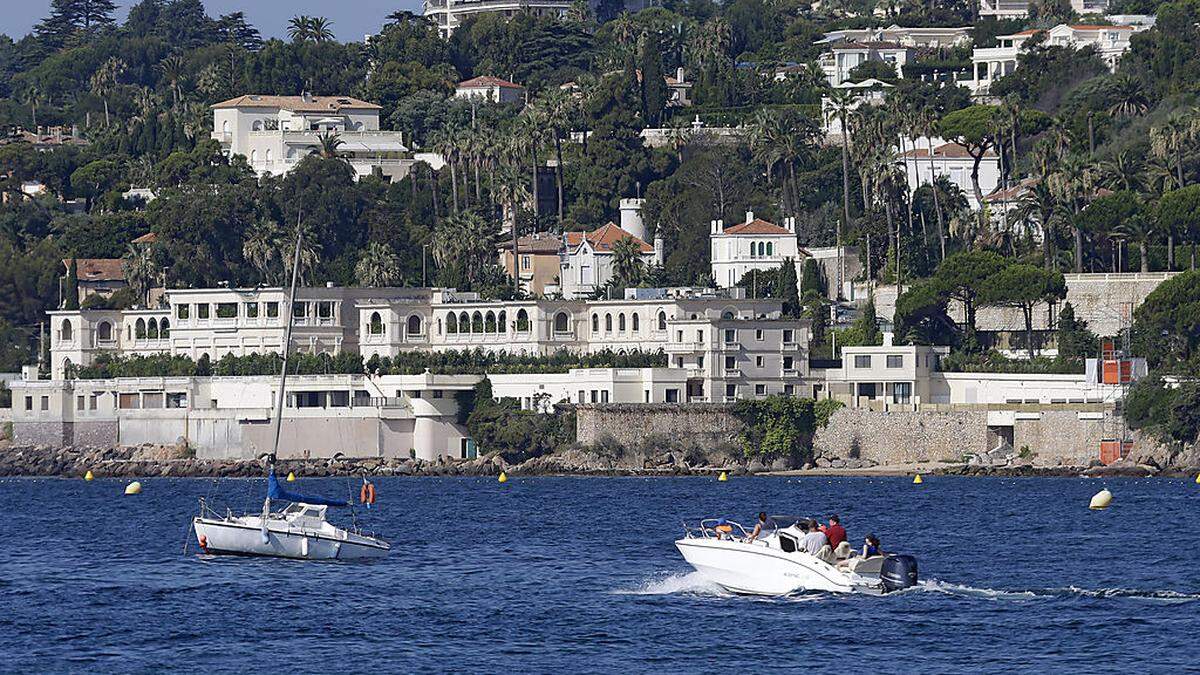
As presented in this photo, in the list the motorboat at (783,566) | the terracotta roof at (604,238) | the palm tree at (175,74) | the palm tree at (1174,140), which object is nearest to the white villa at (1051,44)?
the palm tree at (1174,140)

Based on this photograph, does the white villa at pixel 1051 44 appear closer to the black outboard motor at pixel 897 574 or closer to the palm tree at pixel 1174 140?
the palm tree at pixel 1174 140

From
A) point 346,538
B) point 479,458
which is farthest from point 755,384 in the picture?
point 346,538

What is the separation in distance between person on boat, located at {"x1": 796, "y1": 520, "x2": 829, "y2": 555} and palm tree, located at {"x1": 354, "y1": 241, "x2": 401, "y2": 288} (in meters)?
78.3

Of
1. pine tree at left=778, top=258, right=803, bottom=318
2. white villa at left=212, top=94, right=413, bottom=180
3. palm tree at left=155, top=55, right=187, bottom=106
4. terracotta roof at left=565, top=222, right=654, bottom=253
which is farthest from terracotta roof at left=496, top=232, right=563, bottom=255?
palm tree at left=155, top=55, right=187, bottom=106

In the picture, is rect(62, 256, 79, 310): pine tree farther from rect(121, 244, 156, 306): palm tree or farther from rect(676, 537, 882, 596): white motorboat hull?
rect(676, 537, 882, 596): white motorboat hull

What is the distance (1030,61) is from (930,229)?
98.3 ft

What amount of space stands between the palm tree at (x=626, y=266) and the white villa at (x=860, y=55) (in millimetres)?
50057

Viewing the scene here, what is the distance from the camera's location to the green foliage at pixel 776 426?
108m

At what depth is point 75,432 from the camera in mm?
120250

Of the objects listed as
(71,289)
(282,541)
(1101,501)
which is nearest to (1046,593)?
(282,541)

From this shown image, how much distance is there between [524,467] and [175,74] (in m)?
90.7

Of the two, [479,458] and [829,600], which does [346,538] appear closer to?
[829,600]

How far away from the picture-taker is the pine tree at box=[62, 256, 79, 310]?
133375 mm

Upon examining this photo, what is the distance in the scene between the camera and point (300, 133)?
16012cm
